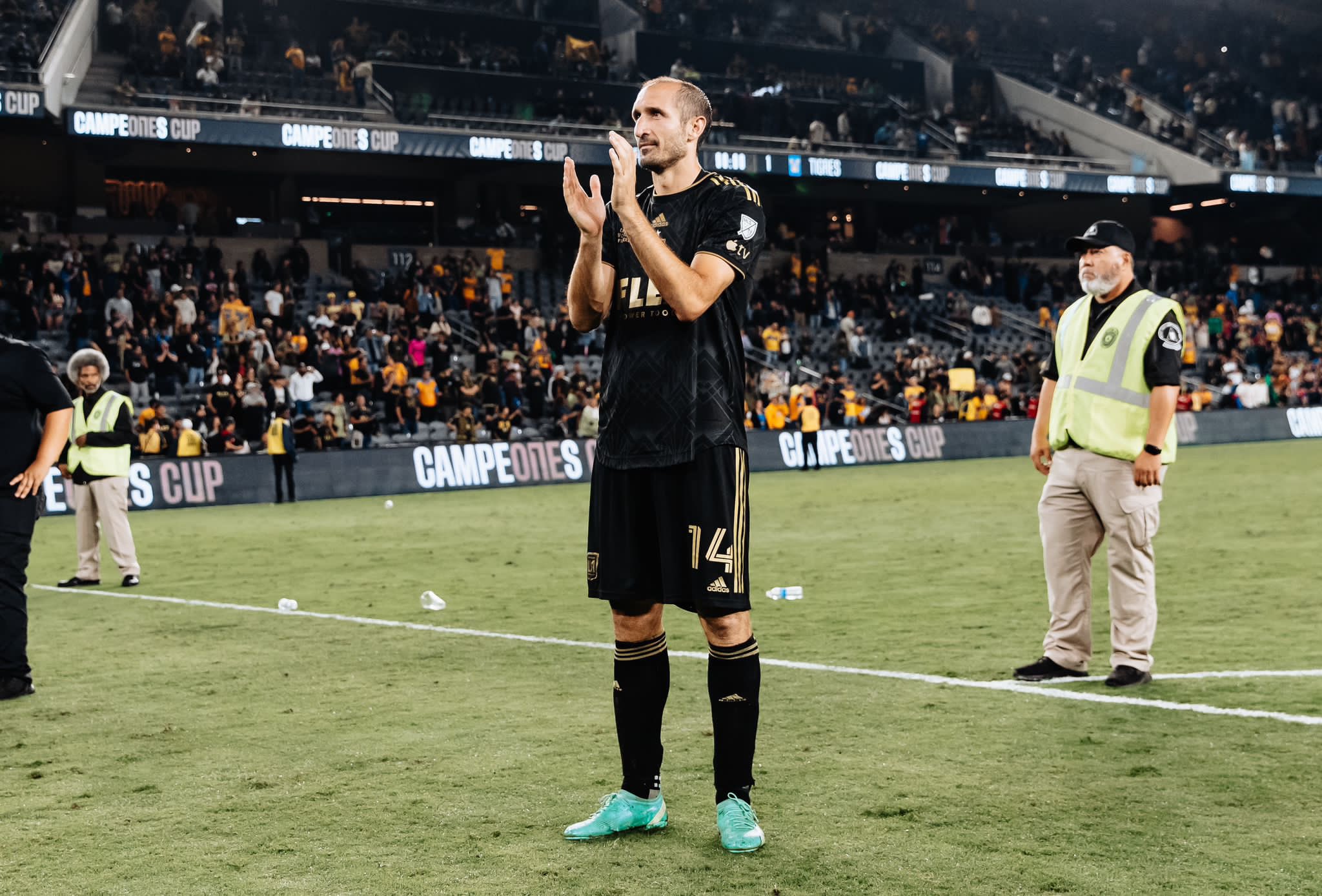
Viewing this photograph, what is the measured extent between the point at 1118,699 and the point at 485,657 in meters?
3.56

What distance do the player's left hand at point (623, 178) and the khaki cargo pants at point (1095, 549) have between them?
3.56 m

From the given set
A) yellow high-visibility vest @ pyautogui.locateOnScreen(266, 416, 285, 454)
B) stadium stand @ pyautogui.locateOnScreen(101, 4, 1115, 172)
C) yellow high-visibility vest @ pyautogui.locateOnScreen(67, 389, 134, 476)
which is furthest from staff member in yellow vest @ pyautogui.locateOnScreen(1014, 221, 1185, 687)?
stadium stand @ pyautogui.locateOnScreen(101, 4, 1115, 172)

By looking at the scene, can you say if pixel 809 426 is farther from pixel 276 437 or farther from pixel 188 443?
pixel 188 443

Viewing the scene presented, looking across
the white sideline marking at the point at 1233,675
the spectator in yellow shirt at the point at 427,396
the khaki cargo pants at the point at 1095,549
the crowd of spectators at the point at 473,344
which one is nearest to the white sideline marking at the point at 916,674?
the white sideline marking at the point at 1233,675

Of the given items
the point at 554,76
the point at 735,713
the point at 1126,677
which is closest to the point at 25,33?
the point at 554,76

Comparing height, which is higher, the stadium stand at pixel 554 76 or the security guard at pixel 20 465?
the stadium stand at pixel 554 76

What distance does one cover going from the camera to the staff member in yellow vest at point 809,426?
28422 mm

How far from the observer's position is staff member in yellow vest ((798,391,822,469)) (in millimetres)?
28422

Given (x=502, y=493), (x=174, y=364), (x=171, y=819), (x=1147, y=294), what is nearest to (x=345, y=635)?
(x=171, y=819)

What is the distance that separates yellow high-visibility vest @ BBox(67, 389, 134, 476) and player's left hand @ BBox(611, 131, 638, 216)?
368 inches

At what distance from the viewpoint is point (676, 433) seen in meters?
4.50

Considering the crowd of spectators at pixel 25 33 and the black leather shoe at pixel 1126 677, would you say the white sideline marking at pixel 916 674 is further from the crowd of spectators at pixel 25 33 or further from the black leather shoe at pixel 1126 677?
the crowd of spectators at pixel 25 33

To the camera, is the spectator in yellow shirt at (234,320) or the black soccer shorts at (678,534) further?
the spectator in yellow shirt at (234,320)

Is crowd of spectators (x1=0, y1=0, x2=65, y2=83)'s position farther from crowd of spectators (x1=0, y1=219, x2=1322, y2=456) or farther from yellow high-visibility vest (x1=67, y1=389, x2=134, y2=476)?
yellow high-visibility vest (x1=67, y1=389, x2=134, y2=476)
